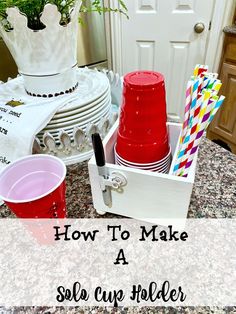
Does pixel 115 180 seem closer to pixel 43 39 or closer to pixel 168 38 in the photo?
pixel 43 39

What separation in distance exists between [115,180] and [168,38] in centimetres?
165

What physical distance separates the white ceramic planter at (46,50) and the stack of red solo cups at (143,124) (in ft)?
0.65

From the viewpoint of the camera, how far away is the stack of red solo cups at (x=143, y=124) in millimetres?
389

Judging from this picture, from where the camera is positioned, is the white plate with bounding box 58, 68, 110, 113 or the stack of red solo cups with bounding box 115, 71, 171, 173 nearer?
the stack of red solo cups with bounding box 115, 71, 171, 173

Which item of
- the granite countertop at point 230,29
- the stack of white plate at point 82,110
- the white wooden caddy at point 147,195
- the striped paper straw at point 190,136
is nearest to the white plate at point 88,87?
the stack of white plate at point 82,110

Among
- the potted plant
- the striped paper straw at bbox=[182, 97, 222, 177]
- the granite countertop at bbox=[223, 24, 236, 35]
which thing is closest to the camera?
the striped paper straw at bbox=[182, 97, 222, 177]

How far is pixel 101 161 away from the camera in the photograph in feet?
1.28

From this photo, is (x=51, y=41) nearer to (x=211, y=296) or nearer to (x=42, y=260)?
(x=42, y=260)

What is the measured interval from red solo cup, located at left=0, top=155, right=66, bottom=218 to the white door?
143cm

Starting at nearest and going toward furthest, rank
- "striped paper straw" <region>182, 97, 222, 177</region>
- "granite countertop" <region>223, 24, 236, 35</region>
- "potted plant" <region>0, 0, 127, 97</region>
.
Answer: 1. "striped paper straw" <region>182, 97, 222, 177</region>
2. "potted plant" <region>0, 0, 127, 97</region>
3. "granite countertop" <region>223, 24, 236, 35</region>

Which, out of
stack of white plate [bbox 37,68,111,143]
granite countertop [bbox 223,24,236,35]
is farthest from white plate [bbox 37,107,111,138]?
granite countertop [bbox 223,24,236,35]

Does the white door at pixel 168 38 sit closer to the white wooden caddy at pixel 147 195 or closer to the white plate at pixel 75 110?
the white plate at pixel 75 110

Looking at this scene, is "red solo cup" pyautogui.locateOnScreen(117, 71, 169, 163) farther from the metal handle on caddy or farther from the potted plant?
the potted plant

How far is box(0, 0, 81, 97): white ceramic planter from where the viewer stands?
0.46 m
